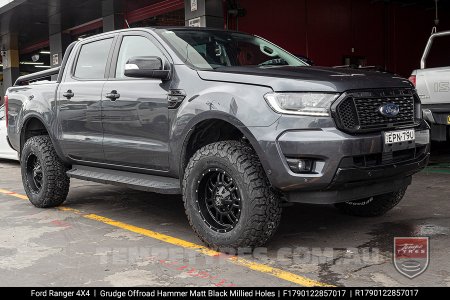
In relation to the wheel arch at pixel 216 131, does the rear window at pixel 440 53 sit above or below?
above

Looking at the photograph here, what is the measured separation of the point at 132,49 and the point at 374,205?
9.30 feet

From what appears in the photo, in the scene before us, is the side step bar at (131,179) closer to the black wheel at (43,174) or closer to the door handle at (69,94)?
the black wheel at (43,174)

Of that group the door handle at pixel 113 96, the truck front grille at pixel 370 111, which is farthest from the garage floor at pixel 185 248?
→ the door handle at pixel 113 96

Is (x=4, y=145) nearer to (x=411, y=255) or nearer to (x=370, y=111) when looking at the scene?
(x=370, y=111)

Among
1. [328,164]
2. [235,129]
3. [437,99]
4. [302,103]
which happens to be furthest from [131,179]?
[437,99]

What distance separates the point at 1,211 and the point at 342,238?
13.3 feet

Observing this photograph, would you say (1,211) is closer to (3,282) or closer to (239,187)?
(3,282)

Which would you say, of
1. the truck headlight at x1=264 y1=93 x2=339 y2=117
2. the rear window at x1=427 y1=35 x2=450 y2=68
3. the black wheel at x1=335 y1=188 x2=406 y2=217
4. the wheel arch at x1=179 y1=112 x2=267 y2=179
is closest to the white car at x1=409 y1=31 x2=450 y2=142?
the black wheel at x1=335 y1=188 x2=406 y2=217

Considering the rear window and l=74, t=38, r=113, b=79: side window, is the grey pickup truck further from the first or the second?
the rear window

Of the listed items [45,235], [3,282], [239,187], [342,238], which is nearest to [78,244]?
[45,235]

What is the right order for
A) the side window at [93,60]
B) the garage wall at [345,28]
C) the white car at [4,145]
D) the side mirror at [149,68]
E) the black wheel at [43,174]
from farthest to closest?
the garage wall at [345,28] → the white car at [4,145] → the black wheel at [43,174] → the side window at [93,60] → the side mirror at [149,68]

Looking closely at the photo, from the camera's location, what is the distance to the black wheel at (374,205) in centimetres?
499

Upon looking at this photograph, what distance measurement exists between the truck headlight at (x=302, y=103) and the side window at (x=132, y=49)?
5.10 feet

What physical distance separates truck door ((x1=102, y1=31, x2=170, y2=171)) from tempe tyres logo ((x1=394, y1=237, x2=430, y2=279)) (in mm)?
2039
